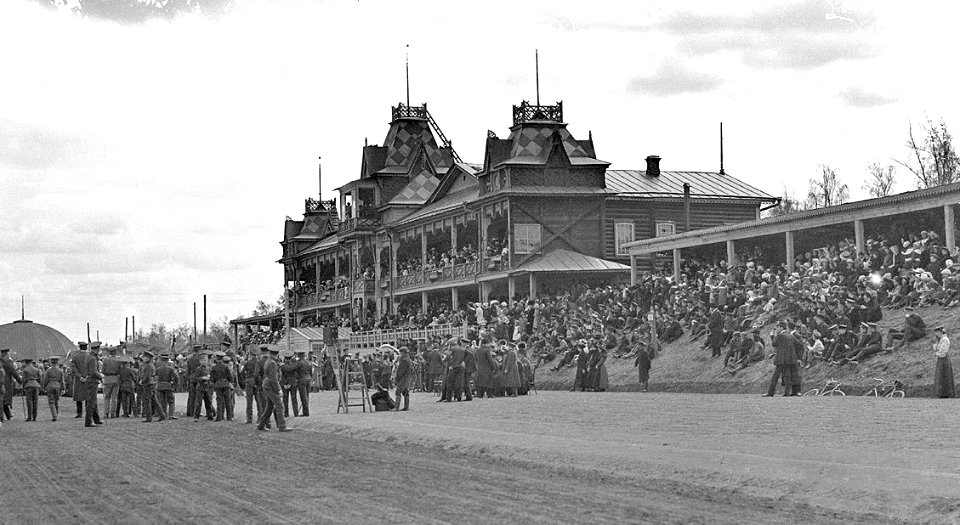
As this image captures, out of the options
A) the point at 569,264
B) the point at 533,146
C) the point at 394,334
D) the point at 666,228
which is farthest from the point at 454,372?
the point at 666,228

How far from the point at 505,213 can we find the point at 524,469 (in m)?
40.3

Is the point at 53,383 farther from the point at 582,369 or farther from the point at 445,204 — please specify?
the point at 445,204

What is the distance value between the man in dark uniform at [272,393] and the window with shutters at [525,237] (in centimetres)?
3083

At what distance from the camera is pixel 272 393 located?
79.7ft

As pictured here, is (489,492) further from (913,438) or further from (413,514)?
(913,438)

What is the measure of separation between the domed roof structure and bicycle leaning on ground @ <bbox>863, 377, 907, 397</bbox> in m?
45.2

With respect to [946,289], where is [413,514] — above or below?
below

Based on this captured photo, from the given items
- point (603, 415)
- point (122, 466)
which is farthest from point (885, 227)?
point (122, 466)

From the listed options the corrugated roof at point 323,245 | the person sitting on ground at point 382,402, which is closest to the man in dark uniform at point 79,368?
the person sitting on ground at point 382,402

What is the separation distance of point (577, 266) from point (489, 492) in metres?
40.4

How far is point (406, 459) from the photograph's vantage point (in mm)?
17875

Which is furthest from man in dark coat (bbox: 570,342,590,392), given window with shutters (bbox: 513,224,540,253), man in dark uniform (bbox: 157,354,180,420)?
window with shutters (bbox: 513,224,540,253)

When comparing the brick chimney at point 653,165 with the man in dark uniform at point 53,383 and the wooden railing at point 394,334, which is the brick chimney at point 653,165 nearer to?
the wooden railing at point 394,334

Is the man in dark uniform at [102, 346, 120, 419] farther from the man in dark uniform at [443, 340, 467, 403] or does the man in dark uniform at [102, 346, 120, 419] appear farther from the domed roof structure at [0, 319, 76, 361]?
the domed roof structure at [0, 319, 76, 361]
